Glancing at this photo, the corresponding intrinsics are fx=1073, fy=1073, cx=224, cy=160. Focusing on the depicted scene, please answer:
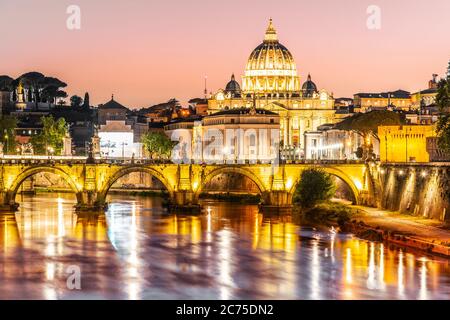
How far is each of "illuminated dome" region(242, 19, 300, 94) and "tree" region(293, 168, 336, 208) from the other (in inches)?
3379

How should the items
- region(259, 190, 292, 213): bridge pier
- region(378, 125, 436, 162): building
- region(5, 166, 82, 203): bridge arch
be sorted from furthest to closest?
region(259, 190, 292, 213): bridge pier, region(5, 166, 82, 203): bridge arch, region(378, 125, 436, 162): building

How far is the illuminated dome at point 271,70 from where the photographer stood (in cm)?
15988

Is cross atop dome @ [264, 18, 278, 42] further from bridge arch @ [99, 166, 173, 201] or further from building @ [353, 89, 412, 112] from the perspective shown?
bridge arch @ [99, 166, 173, 201]

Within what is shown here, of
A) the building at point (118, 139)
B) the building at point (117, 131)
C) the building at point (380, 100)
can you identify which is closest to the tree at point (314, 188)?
the building at point (117, 131)

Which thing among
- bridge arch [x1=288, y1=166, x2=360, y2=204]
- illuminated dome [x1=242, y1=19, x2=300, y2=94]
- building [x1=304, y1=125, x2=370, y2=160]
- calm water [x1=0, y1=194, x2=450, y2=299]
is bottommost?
calm water [x1=0, y1=194, x2=450, y2=299]

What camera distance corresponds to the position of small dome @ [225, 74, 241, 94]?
527ft

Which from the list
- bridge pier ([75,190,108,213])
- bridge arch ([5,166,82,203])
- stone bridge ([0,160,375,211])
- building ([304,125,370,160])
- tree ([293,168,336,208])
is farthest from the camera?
building ([304,125,370,160])

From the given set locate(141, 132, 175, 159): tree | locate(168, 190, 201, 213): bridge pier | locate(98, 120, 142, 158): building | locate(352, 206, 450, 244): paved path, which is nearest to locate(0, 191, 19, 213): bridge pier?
locate(168, 190, 201, 213): bridge pier

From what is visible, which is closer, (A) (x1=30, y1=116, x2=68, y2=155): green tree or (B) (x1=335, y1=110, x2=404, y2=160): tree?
(B) (x1=335, y1=110, x2=404, y2=160): tree

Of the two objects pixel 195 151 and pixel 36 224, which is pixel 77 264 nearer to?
pixel 36 224

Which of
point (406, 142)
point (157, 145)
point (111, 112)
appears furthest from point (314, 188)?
point (111, 112)

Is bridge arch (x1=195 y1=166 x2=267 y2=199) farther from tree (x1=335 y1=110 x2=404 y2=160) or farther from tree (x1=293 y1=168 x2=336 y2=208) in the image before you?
tree (x1=335 y1=110 x2=404 y2=160)

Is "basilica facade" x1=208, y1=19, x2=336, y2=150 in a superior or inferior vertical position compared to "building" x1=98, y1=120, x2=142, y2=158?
superior

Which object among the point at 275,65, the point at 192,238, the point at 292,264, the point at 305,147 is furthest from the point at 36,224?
the point at 275,65
